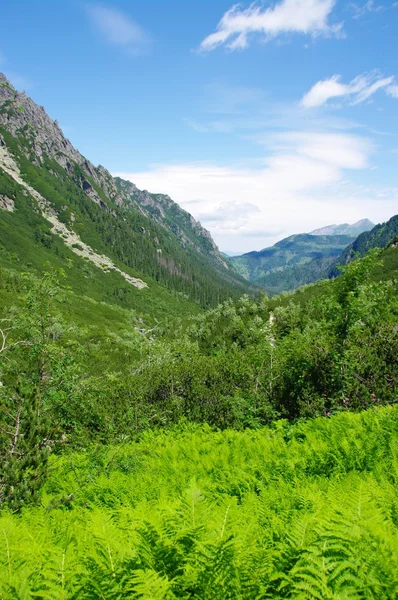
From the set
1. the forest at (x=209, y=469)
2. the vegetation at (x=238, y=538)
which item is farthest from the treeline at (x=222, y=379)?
the vegetation at (x=238, y=538)

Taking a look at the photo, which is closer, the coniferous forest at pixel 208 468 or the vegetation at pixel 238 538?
the vegetation at pixel 238 538

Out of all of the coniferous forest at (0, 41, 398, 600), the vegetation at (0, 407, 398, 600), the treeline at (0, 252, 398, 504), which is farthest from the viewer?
the treeline at (0, 252, 398, 504)

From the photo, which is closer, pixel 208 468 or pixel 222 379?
pixel 208 468

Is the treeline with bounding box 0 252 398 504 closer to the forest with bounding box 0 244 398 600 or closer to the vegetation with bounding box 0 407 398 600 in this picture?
the forest with bounding box 0 244 398 600

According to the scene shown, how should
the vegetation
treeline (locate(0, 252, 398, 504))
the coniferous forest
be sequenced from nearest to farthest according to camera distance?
1. the vegetation
2. the coniferous forest
3. treeline (locate(0, 252, 398, 504))

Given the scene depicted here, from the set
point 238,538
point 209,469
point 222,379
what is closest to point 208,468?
point 209,469

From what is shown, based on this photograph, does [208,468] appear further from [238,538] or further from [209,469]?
[238,538]

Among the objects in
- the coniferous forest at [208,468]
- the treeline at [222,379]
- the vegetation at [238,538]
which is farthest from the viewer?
the treeline at [222,379]

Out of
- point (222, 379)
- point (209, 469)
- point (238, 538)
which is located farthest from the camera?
point (222, 379)

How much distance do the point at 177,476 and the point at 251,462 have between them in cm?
140

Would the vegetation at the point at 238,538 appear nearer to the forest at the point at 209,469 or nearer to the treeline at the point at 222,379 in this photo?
the forest at the point at 209,469

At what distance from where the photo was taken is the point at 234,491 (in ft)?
18.1

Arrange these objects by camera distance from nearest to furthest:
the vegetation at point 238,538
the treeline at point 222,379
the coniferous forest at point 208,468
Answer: the vegetation at point 238,538 → the coniferous forest at point 208,468 → the treeline at point 222,379

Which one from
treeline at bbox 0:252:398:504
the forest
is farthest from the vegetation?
treeline at bbox 0:252:398:504
